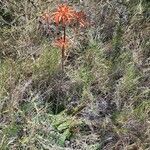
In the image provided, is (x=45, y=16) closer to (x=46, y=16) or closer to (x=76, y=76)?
(x=46, y=16)

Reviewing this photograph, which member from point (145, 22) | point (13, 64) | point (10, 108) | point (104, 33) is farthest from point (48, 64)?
point (145, 22)

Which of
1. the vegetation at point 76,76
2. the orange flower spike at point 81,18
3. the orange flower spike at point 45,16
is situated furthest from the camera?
the orange flower spike at point 45,16

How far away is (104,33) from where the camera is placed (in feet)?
9.07

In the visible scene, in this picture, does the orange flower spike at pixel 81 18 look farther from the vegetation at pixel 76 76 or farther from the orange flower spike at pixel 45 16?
the orange flower spike at pixel 45 16

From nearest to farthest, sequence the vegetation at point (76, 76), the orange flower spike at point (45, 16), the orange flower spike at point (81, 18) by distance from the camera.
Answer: the vegetation at point (76, 76), the orange flower spike at point (81, 18), the orange flower spike at point (45, 16)

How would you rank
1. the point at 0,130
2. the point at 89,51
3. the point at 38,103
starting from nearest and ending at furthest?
the point at 0,130 → the point at 38,103 → the point at 89,51

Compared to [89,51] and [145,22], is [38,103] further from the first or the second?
[145,22]

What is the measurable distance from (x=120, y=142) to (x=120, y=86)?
14.4 inches

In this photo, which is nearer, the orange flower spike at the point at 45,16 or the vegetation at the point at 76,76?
the vegetation at the point at 76,76

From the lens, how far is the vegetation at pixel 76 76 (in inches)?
89.2

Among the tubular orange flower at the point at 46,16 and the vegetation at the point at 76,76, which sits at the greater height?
the tubular orange flower at the point at 46,16

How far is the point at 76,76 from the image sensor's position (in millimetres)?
2482

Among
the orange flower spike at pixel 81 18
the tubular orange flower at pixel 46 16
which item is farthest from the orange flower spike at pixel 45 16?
the orange flower spike at pixel 81 18

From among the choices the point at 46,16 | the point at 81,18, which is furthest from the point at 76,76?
the point at 46,16
